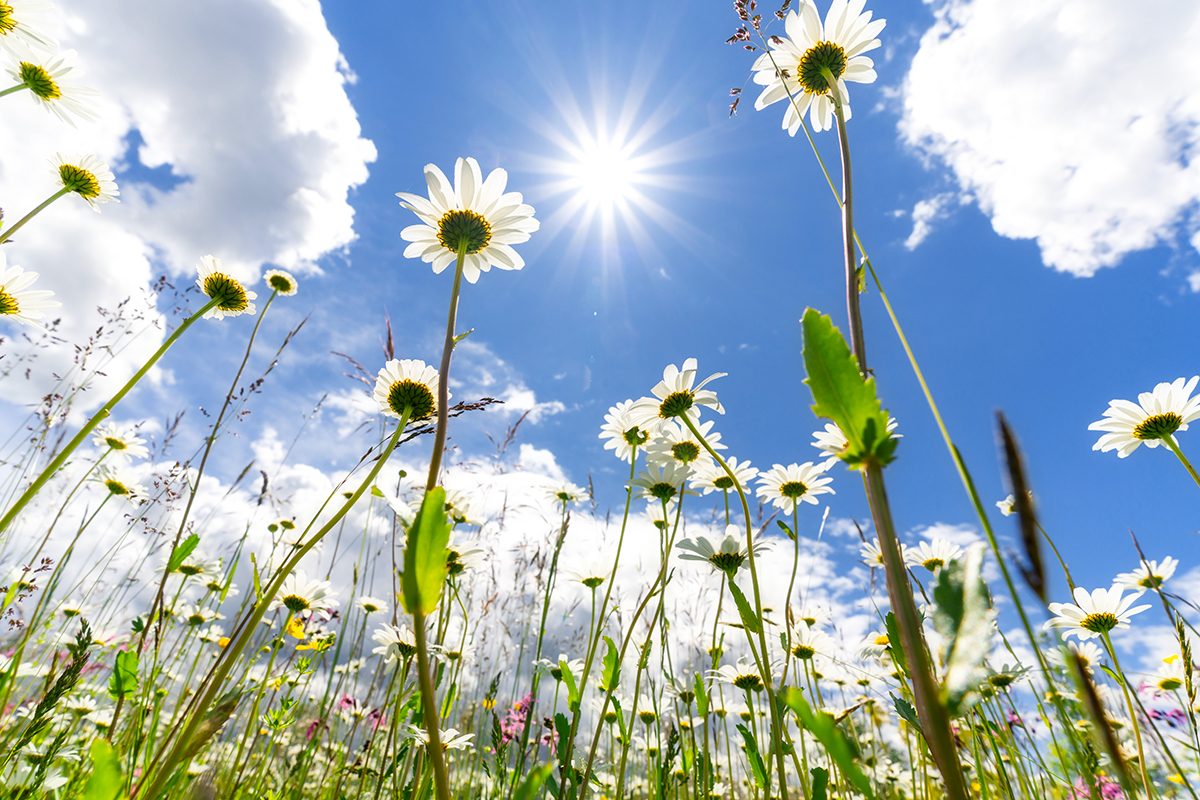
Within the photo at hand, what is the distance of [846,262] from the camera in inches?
33.1

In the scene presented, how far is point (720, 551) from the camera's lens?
197cm

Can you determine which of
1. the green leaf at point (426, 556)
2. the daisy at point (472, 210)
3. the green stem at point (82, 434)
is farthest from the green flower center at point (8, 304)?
the green leaf at point (426, 556)

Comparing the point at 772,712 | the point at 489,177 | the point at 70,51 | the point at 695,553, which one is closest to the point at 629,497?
the point at 695,553

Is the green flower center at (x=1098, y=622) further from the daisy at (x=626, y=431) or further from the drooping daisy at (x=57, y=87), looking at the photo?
the drooping daisy at (x=57, y=87)

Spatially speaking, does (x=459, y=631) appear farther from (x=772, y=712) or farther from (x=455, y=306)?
(x=455, y=306)

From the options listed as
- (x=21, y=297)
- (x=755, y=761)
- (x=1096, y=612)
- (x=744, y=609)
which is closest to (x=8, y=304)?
(x=21, y=297)

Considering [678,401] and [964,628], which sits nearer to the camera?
[964,628]

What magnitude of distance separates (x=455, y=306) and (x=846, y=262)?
55cm

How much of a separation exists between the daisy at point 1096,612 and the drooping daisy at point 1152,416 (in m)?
0.50

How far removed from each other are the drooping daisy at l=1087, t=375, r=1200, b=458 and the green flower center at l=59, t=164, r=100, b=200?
12.1 feet

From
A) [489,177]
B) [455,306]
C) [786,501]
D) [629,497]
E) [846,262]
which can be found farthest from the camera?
[786,501]

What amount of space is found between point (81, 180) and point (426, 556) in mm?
2564

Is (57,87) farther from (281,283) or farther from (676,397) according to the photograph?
(676,397)

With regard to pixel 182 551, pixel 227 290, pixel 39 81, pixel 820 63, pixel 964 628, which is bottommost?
pixel 964 628
